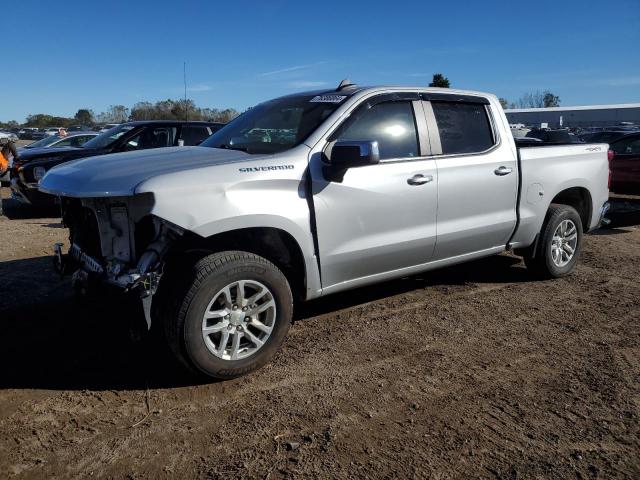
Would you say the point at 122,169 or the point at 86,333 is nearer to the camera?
the point at 122,169

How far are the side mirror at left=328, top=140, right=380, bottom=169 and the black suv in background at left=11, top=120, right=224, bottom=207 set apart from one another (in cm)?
600

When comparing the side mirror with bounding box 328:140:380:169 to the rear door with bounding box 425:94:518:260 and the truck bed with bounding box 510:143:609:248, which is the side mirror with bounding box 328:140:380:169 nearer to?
the rear door with bounding box 425:94:518:260

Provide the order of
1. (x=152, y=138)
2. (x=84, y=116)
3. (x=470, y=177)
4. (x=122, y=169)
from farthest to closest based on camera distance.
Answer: (x=84, y=116) → (x=152, y=138) → (x=470, y=177) → (x=122, y=169)

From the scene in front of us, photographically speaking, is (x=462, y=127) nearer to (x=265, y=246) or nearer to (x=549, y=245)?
(x=549, y=245)

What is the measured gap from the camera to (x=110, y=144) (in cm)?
921

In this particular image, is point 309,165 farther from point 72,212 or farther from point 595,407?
point 595,407

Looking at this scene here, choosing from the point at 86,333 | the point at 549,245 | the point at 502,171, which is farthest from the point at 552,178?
the point at 86,333

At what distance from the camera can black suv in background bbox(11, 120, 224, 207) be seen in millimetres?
9383

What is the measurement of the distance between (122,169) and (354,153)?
1521 millimetres

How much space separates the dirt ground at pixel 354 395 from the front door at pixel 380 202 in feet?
2.05

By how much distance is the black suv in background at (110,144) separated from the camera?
30.8 ft

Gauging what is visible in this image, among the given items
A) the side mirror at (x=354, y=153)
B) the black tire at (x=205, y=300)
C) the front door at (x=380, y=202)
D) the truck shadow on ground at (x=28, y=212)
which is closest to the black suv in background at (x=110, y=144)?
the truck shadow on ground at (x=28, y=212)

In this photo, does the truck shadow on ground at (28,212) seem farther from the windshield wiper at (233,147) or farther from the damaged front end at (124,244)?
the damaged front end at (124,244)

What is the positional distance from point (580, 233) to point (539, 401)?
129 inches
